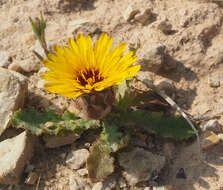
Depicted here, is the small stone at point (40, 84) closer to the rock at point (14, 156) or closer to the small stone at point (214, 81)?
the rock at point (14, 156)

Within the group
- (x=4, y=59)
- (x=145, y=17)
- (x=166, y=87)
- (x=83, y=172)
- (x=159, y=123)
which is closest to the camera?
(x=83, y=172)

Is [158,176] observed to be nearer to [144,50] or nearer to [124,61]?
[124,61]

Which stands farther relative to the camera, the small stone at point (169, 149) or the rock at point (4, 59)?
the rock at point (4, 59)

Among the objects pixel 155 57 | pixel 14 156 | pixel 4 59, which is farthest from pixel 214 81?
pixel 4 59

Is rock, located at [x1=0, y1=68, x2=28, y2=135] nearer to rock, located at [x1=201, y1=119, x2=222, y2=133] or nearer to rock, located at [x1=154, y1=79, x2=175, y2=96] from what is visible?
rock, located at [x1=154, y1=79, x2=175, y2=96]

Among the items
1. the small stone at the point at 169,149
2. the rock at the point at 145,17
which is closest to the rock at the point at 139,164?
the small stone at the point at 169,149

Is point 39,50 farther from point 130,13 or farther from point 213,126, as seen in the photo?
point 213,126

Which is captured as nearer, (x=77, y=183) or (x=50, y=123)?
(x=77, y=183)

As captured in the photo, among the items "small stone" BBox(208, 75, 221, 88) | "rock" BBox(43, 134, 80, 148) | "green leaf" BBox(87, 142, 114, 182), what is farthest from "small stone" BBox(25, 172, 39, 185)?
"small stone" BBox(208, 75, 221, 88)
